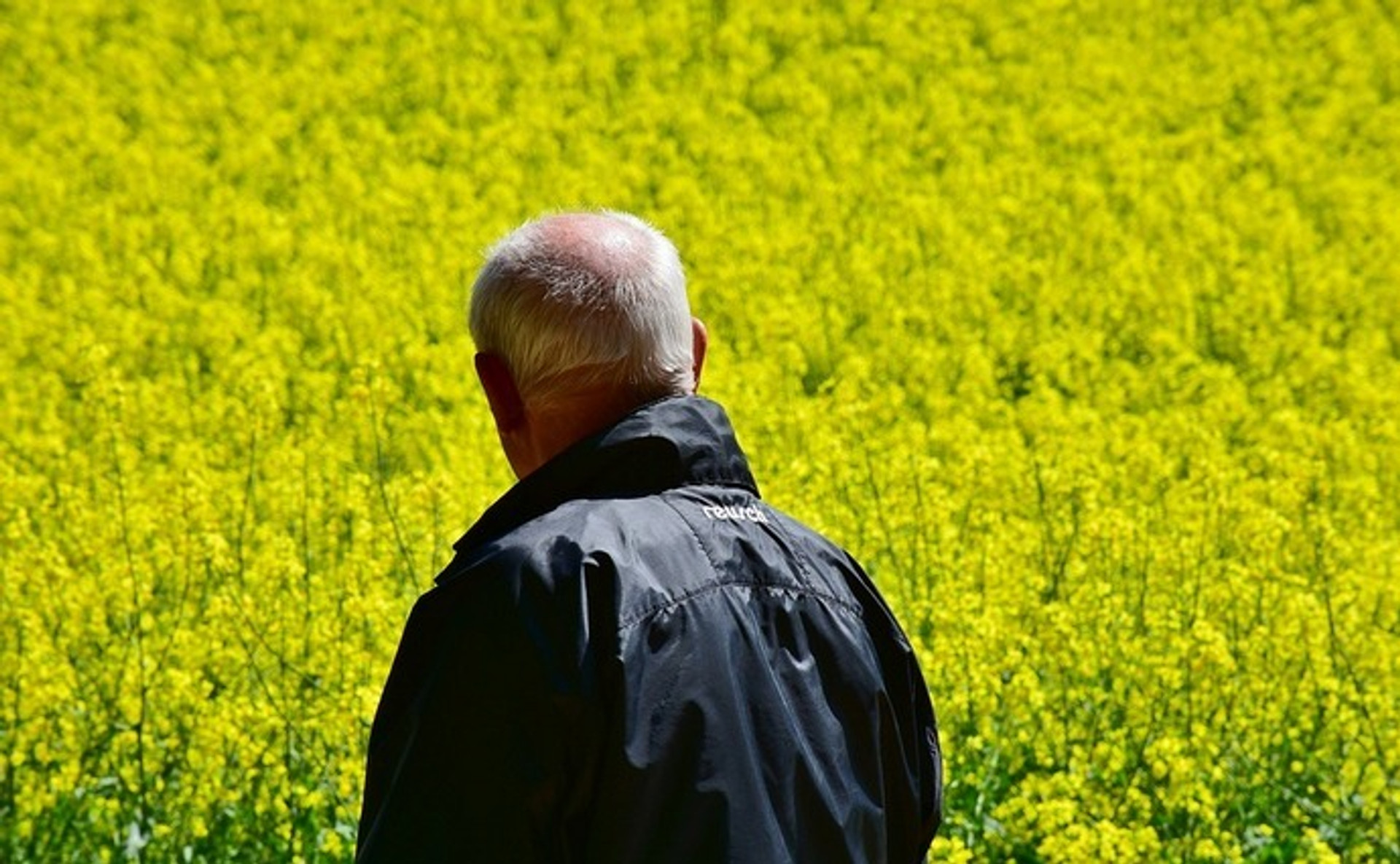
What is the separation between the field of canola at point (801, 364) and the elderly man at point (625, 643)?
230cm

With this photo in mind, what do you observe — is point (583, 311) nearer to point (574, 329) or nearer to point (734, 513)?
point (574, 329)

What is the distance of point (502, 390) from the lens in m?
2.59

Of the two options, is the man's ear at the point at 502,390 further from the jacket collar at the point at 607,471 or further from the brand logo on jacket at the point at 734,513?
the brand logo on jacket at the point at 734,513

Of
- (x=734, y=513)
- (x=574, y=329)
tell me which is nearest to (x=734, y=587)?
(x=734, y=513)

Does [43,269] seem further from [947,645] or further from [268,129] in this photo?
[947,645]

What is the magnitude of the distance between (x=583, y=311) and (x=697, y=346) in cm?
27

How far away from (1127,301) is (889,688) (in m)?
8.02

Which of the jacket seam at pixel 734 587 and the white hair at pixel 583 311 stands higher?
the white hair at pixel 583 311

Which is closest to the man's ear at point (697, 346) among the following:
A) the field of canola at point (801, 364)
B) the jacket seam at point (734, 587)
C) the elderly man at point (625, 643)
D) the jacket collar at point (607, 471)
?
the elderly man at point (625, 643)

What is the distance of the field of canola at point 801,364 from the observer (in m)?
5.47

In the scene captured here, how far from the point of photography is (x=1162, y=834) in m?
5.29

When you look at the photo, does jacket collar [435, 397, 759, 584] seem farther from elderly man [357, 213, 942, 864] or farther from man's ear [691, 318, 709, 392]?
man's ear [691, 318, 709, 392]

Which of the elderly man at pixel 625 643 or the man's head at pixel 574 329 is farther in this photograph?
the man's head at pixel 574 329

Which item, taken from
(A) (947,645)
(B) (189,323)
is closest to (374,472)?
(B) (189,323)
